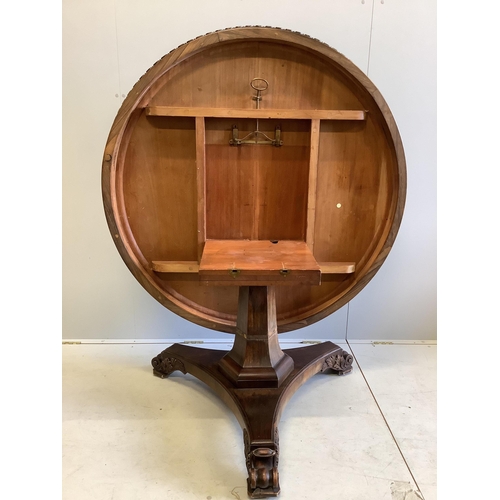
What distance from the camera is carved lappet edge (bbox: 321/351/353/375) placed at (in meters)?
2.04

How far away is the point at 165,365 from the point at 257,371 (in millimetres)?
510

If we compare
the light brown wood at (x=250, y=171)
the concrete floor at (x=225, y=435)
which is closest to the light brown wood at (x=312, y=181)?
the light brown wood at (x=250, y=171)

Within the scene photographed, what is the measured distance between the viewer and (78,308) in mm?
2340

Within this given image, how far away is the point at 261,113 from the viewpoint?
1.68 meters

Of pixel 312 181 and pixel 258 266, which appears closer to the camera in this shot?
pixel 258 266

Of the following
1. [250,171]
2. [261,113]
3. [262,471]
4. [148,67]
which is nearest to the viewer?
[262,471]

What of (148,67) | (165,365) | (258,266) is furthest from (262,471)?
(148,67)

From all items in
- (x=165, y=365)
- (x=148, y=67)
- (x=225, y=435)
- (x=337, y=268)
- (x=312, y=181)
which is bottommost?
(x=225, y=435)

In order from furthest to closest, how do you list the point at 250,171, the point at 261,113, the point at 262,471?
1. the point at 250,171
2. the point at 261,113
3. the point at 262,471

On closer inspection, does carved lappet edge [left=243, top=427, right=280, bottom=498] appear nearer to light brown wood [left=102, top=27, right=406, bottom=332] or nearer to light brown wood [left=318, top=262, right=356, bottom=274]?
light brown wood [left=102, top=27, right=406, bottom=332]

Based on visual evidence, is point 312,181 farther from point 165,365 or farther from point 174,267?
point 165,365

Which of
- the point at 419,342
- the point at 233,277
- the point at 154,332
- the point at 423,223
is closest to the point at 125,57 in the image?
the point at 233,277

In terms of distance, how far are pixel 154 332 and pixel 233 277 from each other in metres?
1.09

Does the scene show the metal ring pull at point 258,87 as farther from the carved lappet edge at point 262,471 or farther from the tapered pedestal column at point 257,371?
the carved lappet edge at point 262,471
